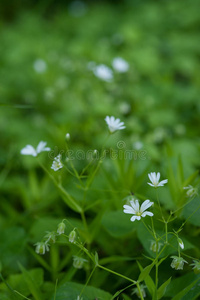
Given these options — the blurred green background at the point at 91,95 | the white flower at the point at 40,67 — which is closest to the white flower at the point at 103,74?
the blurred green background at the point at 91,95

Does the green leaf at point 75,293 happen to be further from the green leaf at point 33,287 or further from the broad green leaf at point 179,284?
the broad green leaf at point 179,284

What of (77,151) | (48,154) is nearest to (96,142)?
(77,151)

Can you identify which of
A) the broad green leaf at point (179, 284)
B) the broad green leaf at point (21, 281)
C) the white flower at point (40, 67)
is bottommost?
the broad green leaf at point (21, 281)

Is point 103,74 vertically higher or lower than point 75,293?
higher

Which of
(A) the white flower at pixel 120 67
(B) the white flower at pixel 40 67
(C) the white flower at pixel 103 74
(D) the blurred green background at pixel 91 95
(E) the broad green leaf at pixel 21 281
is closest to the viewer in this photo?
(E) the broad green leaf at pixel 21 281

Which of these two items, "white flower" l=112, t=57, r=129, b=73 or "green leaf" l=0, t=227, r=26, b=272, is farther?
"white flower" l=112, t=57, r=129, b=73

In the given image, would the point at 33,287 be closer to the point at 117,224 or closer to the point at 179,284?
the point at 117,224

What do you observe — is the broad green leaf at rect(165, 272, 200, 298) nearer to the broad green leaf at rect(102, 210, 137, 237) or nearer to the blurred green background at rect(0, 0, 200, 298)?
the broad green leaf at rect(102, 210, 137, 237)

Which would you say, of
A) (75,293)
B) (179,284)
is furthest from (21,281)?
(179,284)

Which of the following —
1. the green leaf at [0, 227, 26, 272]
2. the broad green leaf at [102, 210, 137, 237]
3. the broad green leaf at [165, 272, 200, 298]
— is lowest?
the green leaf at [0, 227, 26, 272]

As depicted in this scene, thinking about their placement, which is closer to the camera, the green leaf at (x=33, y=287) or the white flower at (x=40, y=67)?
the green leaf at (x=33, y=287)

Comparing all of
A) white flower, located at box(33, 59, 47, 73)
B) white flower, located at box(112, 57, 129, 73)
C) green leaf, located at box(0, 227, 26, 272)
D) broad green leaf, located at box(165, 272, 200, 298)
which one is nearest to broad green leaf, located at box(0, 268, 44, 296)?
green leaf, located at box(0, 227, 26, 272)

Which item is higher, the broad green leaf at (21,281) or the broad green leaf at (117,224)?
the broad green leaf at (117,224)
